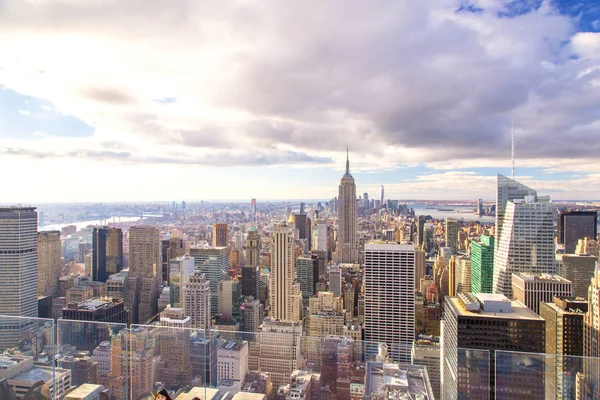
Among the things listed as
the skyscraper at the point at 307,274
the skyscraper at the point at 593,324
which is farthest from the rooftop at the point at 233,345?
the skyscraper at the point at 307,274

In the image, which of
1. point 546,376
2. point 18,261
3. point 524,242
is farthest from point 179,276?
point 546,376

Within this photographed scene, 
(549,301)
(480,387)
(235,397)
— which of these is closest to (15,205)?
(235,397)

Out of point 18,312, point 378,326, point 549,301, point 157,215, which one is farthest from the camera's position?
point 378,326

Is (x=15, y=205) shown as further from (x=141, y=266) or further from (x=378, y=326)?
(x=378, y=326)

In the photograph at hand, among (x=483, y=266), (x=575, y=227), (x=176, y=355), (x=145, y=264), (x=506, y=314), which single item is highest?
(x=575, y=227)

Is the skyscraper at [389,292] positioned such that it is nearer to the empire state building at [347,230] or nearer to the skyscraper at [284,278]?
the skyscraper at [284,278]

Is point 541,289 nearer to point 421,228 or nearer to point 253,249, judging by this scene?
point 421,228
